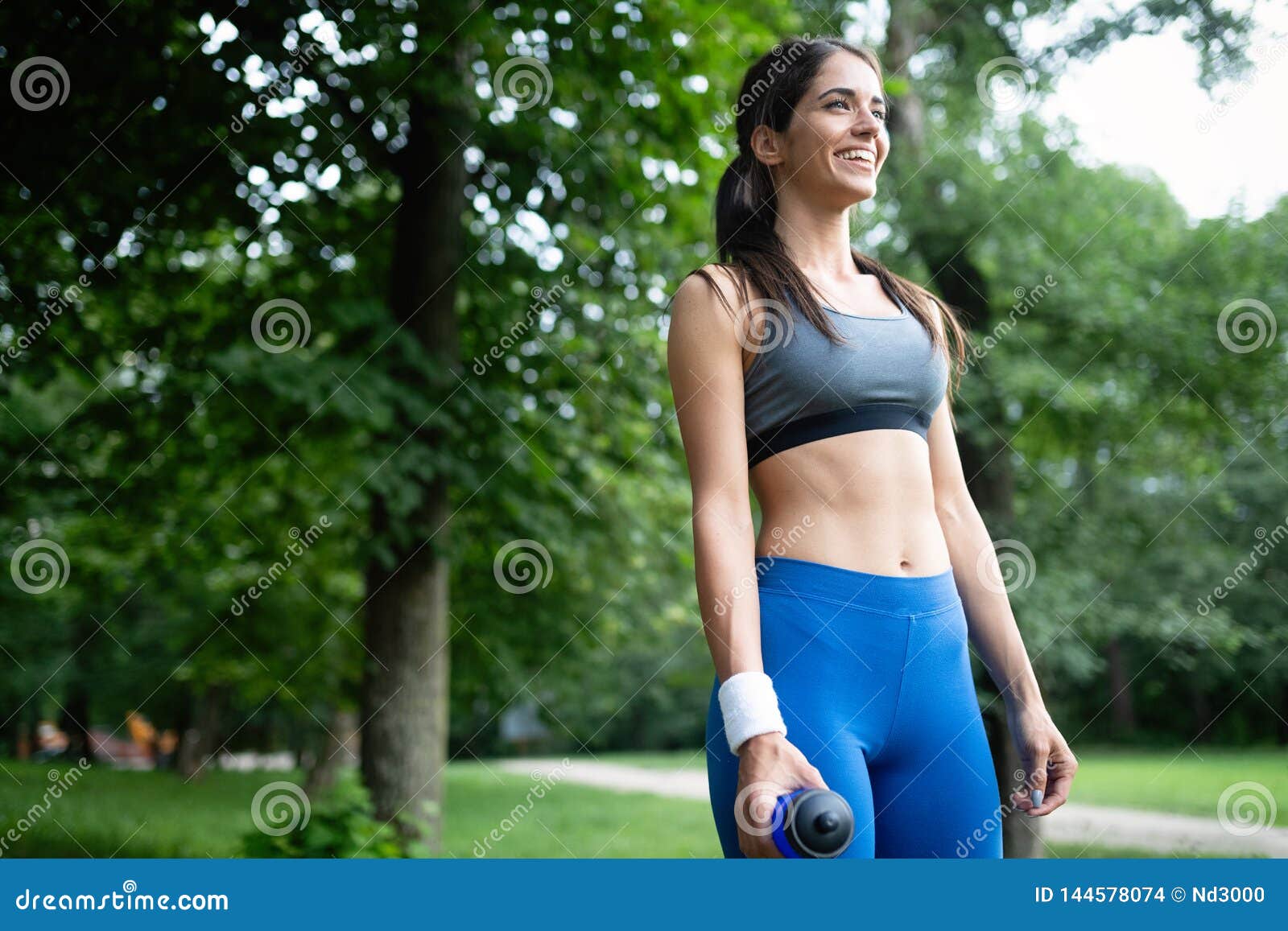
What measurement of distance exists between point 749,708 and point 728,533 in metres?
0.26

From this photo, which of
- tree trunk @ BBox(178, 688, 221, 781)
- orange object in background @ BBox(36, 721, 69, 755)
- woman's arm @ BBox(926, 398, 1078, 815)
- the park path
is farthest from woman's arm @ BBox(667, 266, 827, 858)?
orange object in background @ BBox(36, 721, 69, 755)

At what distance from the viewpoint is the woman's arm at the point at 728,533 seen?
1537 mm

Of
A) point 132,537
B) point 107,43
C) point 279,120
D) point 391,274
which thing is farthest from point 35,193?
point 132,537

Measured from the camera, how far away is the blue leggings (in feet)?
5.58

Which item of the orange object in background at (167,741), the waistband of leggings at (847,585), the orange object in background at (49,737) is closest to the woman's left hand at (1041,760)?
the waistband of leggings at (847,585)

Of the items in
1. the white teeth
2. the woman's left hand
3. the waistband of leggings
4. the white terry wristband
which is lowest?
the white terry wristband

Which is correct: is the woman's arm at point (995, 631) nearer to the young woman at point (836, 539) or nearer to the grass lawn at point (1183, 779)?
the young woman at point (836, 539)

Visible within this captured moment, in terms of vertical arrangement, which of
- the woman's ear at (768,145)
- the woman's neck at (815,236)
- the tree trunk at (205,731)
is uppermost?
the woman's ear at (768,145)

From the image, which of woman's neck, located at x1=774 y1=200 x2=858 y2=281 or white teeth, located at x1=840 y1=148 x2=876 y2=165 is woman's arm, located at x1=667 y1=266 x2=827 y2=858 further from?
white teeth, located at x1=840 y1=148 x2=876 y2=165

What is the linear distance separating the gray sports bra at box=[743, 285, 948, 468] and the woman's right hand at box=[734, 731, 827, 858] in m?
0.48

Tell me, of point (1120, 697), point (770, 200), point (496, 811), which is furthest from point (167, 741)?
point (770, 200)

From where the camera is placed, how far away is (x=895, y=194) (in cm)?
867

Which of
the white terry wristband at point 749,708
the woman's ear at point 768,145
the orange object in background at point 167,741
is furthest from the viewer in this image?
the orange object in background at point 167,741

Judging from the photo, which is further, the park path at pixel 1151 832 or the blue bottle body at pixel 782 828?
the park path at pixel 1151 832
